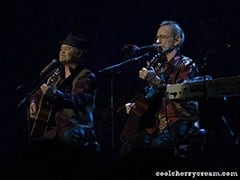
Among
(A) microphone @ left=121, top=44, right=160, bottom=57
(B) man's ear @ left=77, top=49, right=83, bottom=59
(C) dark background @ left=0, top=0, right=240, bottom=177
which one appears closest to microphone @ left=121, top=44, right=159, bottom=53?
(A) microphone @ left=121, top=44, right=160, bottom=57

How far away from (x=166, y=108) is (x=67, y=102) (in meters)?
1.03

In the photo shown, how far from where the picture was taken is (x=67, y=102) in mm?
5266

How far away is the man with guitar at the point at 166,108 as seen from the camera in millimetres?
4973

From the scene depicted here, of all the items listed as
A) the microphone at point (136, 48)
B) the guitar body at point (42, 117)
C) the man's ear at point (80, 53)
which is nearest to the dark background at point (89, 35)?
the man's ear at point (80, 53)

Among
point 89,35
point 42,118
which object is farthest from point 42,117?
point 89,35

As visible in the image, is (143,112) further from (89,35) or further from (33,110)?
(89,35)

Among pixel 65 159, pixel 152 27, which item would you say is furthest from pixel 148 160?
pixel 152 27

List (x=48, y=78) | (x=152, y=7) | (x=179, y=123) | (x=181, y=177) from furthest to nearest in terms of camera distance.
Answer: (x=152, y=7), (x=48, y=78), (x=179, y=123), (x=181, y=177)

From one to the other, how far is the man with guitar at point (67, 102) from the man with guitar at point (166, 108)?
1.70 ft

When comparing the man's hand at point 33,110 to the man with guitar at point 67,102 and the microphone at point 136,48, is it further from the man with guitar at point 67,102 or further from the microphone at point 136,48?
the microphone at point 136,48

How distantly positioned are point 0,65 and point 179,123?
11.7 ft

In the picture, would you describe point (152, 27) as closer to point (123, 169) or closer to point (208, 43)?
point (208, 43)

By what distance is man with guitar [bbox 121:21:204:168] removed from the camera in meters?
4.97

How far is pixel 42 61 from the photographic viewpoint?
766 centimetres
